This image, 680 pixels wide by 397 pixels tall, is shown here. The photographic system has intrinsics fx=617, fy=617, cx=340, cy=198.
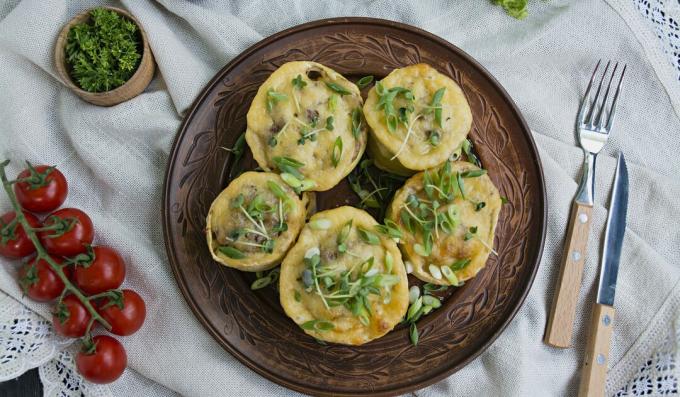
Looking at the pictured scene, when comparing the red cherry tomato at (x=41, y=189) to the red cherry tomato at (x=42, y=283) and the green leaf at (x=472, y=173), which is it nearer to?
the red cherry tomato at (x=42, y=283)

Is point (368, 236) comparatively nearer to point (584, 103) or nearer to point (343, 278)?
point (343, 278)

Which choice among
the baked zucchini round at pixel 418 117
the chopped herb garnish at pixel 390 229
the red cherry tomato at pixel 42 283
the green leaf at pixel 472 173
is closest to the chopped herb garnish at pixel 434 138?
the baked zucchini round at pixel 418 117

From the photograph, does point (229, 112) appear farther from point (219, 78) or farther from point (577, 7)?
point (577, 7)

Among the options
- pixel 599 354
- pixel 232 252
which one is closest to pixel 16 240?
pixel 232 252

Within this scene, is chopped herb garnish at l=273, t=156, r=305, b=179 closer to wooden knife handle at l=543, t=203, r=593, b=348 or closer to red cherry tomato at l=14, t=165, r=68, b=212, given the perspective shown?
red cherry tomato at l=14, t=165, r=68, b=212

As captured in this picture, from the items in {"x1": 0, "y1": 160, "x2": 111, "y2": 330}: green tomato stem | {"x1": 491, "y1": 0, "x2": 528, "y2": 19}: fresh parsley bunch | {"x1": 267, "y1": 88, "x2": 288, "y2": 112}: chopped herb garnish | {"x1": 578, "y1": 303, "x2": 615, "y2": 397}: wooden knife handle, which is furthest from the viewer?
{"x1": 491, "y1": 0, "x2": 528, "y2": 19}: fresh parsley bunch

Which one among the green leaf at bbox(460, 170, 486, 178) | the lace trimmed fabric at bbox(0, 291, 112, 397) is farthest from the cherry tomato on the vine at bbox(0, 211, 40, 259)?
the green leaf at bbox(460, 170, 486, 178)
